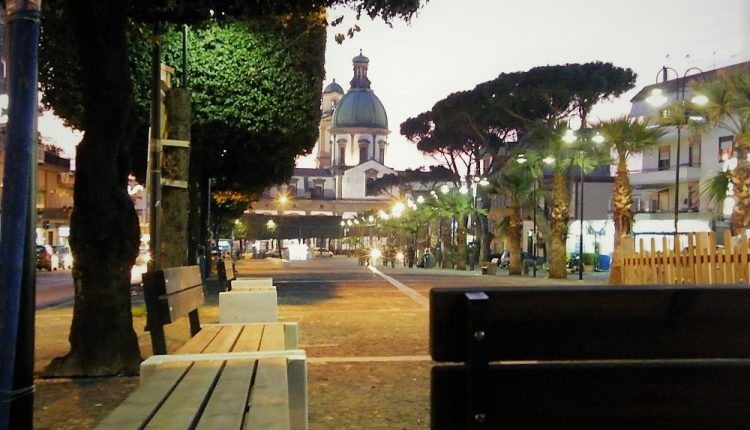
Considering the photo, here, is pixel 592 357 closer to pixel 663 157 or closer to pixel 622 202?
pixel 622 202

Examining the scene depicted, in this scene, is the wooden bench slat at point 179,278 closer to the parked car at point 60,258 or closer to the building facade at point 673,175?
the building facade at point 673,175

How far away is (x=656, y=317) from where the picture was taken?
3.18 m

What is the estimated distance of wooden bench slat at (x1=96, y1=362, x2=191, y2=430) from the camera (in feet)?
9.92

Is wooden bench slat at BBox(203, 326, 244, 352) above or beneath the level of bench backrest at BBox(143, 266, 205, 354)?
beneath

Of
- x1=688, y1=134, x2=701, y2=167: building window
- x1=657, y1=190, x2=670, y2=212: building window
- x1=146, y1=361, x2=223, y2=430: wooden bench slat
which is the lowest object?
x1=146, y1=361, x2=223, y2=430: wooden bench slat

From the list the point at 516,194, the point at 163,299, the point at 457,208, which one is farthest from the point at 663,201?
the point at 163,299

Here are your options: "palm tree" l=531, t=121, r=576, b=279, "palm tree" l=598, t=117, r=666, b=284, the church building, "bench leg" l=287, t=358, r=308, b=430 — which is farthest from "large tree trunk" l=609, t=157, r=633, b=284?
the church building

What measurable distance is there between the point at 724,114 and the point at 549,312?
23.8 meters

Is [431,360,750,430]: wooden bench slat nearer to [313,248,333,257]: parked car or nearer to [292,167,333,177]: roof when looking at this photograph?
[313,248,333,257]: parked car

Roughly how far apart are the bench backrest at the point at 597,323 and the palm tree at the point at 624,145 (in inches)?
1127

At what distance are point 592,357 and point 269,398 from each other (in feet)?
3.74

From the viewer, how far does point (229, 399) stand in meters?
3.46

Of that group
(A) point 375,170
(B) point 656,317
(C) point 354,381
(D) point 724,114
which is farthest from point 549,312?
(A) point 375,170

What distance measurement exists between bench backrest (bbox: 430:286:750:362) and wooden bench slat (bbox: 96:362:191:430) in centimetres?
100
